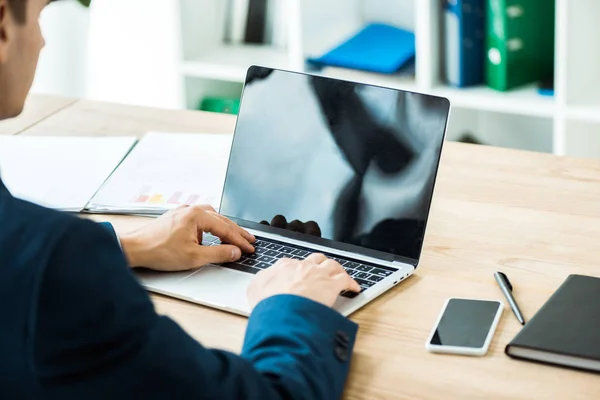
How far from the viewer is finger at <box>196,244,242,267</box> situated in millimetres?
1320

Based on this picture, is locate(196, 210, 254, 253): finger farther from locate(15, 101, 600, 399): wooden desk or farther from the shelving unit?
the shelving unit

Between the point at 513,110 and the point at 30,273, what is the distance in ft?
6.60

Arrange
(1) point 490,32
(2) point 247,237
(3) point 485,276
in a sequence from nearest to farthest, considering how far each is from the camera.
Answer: (3) point 485,276
(2) point 247,237
(1) point 490,32

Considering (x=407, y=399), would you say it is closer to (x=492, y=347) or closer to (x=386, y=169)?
(x=492, y=347)

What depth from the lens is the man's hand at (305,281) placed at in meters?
1.14

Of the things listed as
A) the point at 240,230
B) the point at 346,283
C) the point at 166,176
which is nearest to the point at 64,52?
the point at 166,176

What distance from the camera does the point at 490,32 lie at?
2.59m

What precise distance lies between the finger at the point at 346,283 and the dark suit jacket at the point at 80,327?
1.01ft

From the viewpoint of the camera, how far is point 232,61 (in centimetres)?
309

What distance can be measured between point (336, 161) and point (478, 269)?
253mm

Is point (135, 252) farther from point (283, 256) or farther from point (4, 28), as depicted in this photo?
point (4, 28)

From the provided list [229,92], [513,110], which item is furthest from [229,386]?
[229,92]

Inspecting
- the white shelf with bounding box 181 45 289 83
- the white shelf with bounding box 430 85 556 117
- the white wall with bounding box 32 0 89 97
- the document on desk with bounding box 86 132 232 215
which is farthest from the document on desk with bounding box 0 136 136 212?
the white wall with bounding box 32 0 89 97

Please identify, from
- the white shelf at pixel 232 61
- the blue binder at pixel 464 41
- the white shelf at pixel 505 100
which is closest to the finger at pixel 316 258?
the white shelf at pixel 505 100
